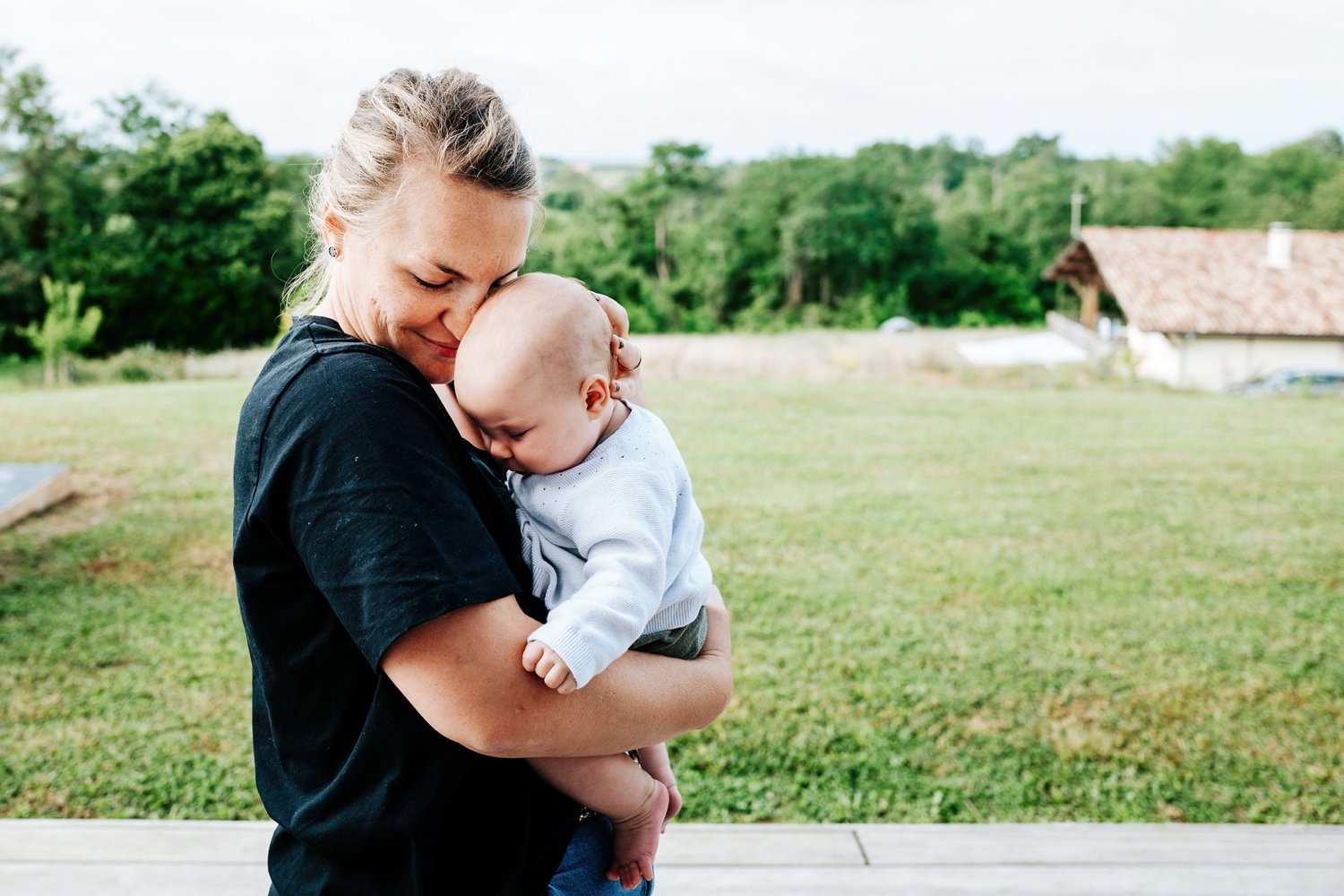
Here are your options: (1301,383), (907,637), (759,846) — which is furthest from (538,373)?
(1301,383)

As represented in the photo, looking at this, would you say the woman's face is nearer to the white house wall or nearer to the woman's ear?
the woman's ear

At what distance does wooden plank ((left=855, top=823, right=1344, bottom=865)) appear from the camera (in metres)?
2.29

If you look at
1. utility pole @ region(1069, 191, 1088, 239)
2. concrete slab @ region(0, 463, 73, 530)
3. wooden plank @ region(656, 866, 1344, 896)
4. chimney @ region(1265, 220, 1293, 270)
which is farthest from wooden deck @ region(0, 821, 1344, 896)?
utility pole @ region(1069, 191, 1088, 239)

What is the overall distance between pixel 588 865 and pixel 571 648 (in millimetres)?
454

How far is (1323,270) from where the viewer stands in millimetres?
25312

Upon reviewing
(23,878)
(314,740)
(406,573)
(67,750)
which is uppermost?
(406,573)

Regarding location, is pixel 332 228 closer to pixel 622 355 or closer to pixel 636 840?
pixel 622 355

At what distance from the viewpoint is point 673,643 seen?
1309mm

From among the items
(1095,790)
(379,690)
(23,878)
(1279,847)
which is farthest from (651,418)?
(1095,790)

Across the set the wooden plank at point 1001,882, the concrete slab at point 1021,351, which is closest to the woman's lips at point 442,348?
the wooden plank at point 1001,882

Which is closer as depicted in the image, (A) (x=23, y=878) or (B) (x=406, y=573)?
(B) (x=406, y=573)

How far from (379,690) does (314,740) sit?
0.12 m

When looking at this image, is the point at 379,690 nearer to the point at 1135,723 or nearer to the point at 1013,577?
the point at 1135,723

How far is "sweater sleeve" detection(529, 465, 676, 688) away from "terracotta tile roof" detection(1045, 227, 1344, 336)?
79.3ft
